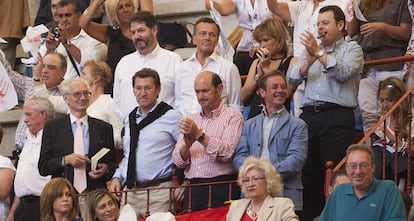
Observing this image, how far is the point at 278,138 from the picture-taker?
11.7 m

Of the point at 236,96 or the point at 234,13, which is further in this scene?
the point at 234,13

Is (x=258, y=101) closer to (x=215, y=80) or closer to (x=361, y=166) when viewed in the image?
(x=215, y=80)

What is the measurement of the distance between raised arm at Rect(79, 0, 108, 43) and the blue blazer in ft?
10.4

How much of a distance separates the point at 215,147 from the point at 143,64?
1611 mm

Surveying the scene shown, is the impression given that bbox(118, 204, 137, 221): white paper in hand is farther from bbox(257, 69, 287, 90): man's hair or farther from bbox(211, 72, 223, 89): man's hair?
bbox(257, 69, 287, 90): man's hair

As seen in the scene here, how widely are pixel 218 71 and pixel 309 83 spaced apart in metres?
0.82

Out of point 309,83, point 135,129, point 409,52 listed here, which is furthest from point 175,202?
point 409,52

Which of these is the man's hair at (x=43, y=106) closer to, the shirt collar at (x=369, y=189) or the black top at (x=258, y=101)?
the black top at (x=258, y=101)

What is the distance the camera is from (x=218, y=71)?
12.5m

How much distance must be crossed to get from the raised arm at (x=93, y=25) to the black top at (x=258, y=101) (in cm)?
240

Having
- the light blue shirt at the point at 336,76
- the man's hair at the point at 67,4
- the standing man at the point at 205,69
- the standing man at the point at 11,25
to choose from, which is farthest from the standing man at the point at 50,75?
the light blue shirt at the point at 336,76

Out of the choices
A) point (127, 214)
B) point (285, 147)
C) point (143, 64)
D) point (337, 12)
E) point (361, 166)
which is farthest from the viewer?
point (143, 64)

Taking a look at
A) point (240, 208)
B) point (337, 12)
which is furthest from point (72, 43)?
point (240, 208)

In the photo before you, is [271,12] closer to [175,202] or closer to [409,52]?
[409,52]
